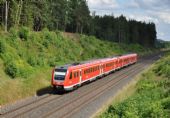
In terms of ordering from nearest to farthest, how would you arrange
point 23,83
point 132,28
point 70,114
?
point 70,114 → point 23,83 → point 132,28

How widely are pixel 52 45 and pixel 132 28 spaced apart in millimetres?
120311

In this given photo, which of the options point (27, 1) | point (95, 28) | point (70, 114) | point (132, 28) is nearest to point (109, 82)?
point (70, 114)

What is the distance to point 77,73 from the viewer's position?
41.5 meters

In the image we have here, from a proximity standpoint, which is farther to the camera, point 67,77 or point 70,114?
point 67,77

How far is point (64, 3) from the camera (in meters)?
108

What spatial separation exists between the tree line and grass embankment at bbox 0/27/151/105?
5809 millimetres

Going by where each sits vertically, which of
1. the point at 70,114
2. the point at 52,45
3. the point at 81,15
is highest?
the point at 81,15

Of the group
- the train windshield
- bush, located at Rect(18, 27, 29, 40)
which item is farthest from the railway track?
bush, located at Rect(18, 27, 29, 40)

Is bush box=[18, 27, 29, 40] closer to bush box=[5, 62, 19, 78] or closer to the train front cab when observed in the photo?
bush box=[5, 62, 19, 78]

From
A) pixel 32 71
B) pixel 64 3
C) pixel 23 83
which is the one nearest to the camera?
pixel 23 83

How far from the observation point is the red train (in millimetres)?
38681

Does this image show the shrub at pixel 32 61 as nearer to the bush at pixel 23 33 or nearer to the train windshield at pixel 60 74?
A: the train windshield at pixel 60 74

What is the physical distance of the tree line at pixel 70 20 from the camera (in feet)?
222

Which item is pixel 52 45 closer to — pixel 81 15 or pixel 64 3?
pixel 64 3
